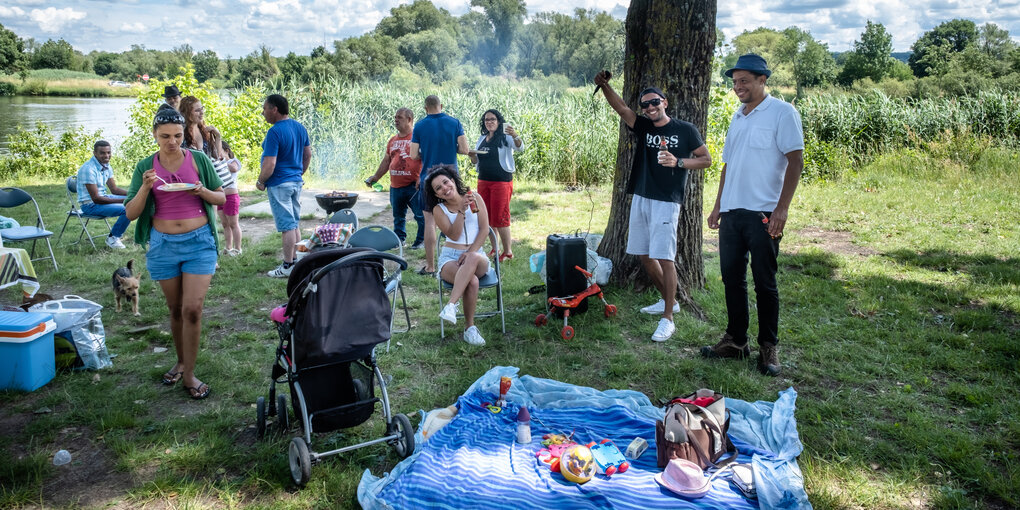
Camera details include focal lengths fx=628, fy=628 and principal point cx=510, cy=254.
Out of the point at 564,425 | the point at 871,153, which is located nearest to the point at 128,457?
the point at 564,425

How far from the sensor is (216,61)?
29.8 m

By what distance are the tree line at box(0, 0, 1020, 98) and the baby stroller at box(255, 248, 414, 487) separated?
36.8m

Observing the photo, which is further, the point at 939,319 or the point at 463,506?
the point at 939,319

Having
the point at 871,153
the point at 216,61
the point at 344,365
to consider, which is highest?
the point at 216,61

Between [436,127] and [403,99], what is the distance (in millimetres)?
8699

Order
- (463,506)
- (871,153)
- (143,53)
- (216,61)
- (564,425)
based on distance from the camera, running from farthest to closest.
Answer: (143,53), (216,61), (871,153), (564,425), (463,506)

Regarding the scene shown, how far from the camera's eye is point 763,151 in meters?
3.97

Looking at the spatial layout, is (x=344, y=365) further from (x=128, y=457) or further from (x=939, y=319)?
(x=939, y=319)

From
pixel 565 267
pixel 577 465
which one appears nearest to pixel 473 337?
pixel 565 267

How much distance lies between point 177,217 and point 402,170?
12.7 feet

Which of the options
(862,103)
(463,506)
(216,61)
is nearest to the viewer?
(463,506)

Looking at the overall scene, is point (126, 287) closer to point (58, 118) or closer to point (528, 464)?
point (528, 464)

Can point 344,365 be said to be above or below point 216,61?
below

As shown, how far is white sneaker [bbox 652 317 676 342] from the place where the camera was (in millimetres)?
4840
